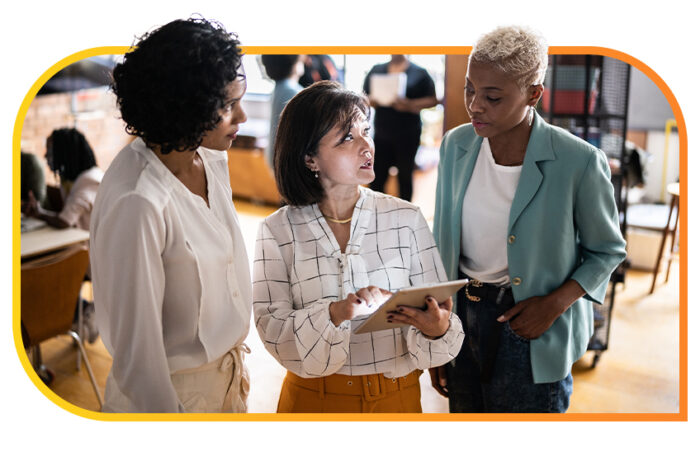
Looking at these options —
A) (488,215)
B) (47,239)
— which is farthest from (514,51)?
(47,239)

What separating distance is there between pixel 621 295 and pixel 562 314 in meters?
2.42

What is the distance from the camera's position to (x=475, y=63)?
4.84 ft

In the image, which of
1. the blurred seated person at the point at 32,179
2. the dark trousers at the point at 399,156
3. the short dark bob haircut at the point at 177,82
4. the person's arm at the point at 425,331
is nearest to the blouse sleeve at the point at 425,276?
the person's arm at the point at 425,331

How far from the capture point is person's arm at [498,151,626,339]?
5.01 ft

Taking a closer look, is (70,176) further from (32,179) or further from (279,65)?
(279,65)

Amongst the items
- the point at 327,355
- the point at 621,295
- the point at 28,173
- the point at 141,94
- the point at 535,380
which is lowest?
the point at 621,295

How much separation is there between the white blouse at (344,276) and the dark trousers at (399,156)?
47.6 inches

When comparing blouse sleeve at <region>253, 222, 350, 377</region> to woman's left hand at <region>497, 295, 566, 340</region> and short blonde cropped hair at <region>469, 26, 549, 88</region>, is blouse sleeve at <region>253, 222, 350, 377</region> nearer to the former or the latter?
woman's left hand at <region>497, 295, 566, 340</region>

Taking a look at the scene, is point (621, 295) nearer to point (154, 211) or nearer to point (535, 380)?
point (535, 380)

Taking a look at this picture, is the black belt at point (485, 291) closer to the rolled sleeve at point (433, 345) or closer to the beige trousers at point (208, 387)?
the rolled sleeve at point (433, 345)

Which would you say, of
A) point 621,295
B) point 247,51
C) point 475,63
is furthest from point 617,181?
point 247,51

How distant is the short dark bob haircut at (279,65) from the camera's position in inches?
62.9

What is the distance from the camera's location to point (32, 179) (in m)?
2.70

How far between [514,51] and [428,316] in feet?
1.95
